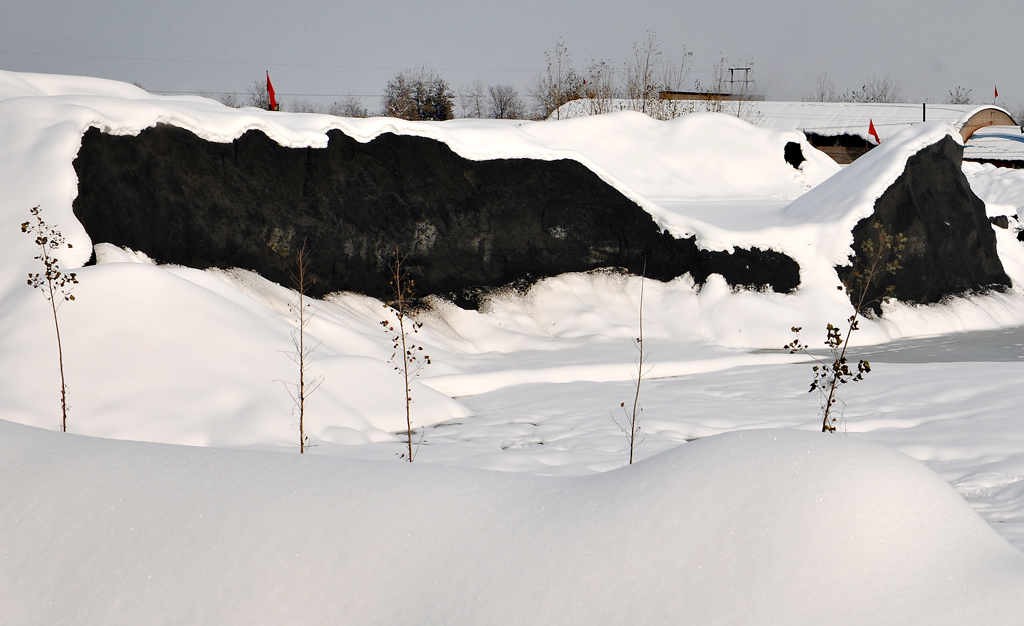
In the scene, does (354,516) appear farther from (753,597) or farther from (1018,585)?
(1018,585)

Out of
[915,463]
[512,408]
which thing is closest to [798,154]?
[512,408]

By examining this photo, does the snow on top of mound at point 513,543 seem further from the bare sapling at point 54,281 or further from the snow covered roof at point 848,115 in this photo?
the snow covered roof at point 848,115

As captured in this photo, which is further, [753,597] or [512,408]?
[512,408]

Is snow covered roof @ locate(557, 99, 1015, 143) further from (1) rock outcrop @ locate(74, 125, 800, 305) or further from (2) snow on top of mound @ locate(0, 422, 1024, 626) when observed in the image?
(2) snow on top of mound @ locate(0, 422, 1024, 626)

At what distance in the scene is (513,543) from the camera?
5.66ft

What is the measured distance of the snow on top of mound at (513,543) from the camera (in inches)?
60.0

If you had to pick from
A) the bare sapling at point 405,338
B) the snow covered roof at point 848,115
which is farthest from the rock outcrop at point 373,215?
the snow covered roof at point 848,115

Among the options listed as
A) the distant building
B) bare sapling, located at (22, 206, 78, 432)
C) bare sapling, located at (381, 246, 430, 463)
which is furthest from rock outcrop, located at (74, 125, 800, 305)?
the distant building

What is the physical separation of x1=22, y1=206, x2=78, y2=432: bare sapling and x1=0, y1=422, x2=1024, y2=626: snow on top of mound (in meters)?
3.16

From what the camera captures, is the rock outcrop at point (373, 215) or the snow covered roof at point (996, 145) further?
the snow covered roof at point (996, 145)

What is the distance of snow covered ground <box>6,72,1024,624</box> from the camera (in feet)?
5.25

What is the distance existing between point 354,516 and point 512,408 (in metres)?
5.05

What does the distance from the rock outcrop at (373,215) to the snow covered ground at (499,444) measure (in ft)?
0.76

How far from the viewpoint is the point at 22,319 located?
571cm
